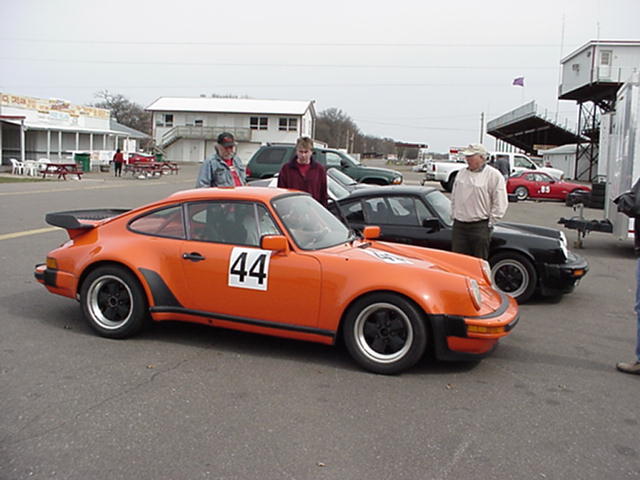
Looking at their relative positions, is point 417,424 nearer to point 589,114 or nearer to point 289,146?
point 289,146

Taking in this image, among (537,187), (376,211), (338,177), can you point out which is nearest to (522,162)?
(537,187)

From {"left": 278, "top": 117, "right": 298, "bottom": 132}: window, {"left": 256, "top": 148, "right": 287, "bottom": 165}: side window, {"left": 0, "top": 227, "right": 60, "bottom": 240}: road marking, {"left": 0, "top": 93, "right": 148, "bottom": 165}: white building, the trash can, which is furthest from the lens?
{"left": 278, "top": 117, "right": 298, "bottom": 132}: window

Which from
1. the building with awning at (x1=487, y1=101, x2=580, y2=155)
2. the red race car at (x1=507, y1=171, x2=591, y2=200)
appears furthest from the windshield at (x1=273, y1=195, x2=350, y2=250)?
the building with awning at (x1=487, y1=101, x2=580, y2=155)

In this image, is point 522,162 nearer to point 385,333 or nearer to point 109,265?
point 385,333

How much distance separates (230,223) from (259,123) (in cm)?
6586

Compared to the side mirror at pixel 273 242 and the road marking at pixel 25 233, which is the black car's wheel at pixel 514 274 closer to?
the side mirror at pixel 273 242

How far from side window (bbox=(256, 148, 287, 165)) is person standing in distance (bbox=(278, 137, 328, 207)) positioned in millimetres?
10411

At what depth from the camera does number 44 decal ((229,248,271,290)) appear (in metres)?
4.73

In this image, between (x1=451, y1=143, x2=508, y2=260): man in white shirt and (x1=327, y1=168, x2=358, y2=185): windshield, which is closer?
(x1=451, y1=143, x2=508, y2=260): man in white shirt

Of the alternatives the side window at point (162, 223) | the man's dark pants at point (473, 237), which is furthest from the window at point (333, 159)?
the side window at point (162, 223)

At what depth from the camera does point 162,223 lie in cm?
523

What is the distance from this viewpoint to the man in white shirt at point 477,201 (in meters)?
6.43

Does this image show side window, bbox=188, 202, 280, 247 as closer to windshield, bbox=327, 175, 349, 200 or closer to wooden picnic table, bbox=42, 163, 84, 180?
windshield, bbox=327, 175, 349, 200

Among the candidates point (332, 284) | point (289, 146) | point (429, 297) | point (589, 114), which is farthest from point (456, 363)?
point (589, 114)
